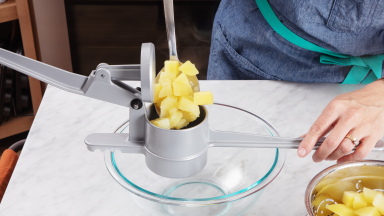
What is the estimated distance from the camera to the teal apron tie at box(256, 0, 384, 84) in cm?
92

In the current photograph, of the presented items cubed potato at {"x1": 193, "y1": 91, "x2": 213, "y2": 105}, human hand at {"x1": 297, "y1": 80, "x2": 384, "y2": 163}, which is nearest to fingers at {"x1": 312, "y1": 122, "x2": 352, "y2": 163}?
human hand at {"x1": 297, "y1": 80, "x2": 384, "y2": 163}

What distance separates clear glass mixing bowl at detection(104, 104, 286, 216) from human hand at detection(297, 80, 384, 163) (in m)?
0.06

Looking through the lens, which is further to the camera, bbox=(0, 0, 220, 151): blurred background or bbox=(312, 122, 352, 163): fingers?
bbox=(0, 0, 220, 151): blurred background

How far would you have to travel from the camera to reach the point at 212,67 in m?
1.17

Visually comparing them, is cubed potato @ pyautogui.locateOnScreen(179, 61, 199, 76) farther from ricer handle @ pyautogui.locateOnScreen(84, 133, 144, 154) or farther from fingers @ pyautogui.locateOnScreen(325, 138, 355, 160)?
fingers @ pyautogui.locateOnScreen(325, 138, 355, 160)

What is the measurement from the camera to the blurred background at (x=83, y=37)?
1698mm

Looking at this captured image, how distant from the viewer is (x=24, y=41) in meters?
1.65

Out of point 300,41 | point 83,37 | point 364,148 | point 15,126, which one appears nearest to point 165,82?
point 364,148

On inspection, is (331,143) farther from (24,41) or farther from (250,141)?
(24,41)

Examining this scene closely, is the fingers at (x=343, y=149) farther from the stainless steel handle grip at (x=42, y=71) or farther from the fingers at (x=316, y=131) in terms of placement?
the stainless steel handle grip at (x=42, y=71)

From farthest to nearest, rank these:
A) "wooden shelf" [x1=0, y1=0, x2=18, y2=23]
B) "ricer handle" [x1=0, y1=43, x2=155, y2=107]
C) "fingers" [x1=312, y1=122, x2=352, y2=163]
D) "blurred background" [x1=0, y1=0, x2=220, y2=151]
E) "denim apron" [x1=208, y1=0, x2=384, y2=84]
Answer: "blurred background" [x1=0, y1=0, x2=220, y2=151] < "wooden shelf" [x1=0, y1=0, x2=18, y2=23] < "denim apron" [x1=208, y1=0, x2=384, y2=84] < "fingers" [x1=312, y1=122, x2=352, y2=163] < "ricer handle" [x1=0, y1=43, x2=155, y2=107]

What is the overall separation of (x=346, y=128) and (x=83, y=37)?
1.81 meters

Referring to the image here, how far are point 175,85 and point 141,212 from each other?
24cm

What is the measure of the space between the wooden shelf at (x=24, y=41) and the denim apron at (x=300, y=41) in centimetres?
93
